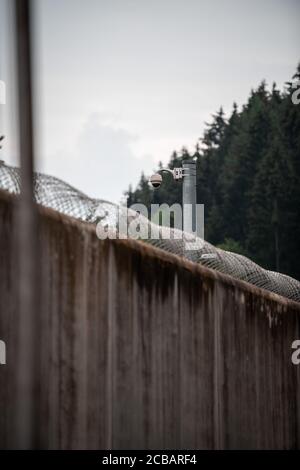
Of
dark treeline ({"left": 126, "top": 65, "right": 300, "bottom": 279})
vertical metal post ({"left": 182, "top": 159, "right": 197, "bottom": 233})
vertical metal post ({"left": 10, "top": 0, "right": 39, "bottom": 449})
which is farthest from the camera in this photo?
dark treeline ({"left": 126, "top": 65, "right": 300, "bottom": 279})

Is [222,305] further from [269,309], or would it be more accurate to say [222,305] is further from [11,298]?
[11,298]

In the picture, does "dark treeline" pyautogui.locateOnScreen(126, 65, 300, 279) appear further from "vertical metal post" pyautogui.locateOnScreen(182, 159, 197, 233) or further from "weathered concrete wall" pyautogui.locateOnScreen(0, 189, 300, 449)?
"weathered concrete wall" pyautogui.locateOnScreen(0, 189, 300, 449)

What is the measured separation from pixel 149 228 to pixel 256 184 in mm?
57791

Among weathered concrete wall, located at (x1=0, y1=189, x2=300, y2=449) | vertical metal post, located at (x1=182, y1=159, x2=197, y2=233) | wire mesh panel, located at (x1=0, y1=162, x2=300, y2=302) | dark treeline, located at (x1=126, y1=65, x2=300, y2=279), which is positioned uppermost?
dark treeline, located at (x1=126, y1=65, x2=300, y2=279)

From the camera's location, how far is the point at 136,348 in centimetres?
660

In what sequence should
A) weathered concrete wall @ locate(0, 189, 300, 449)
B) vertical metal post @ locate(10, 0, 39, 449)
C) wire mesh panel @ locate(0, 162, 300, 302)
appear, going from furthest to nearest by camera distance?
1. wire mesh panel @ locate(0, 162, 300, 302)
2. weathered concrete wall @ locate(0, 189, 300, 449)
3. vertical metal post @ locate(10, 0, 39, 449)

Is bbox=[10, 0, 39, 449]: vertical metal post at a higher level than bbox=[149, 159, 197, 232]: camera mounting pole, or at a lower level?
lower

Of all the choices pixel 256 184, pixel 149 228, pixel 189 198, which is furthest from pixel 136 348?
pixel 256 184

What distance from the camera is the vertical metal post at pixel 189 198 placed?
1170 cm

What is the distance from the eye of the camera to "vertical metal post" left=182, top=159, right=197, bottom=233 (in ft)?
38.4

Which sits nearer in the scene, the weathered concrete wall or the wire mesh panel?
the weathered concrete wall

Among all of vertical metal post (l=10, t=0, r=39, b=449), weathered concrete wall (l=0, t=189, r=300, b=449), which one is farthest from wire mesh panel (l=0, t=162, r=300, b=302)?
vertical metal post (l=10, t=0, r=39, b=449)

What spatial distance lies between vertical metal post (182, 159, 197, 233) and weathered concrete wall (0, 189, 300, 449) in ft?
10.7
